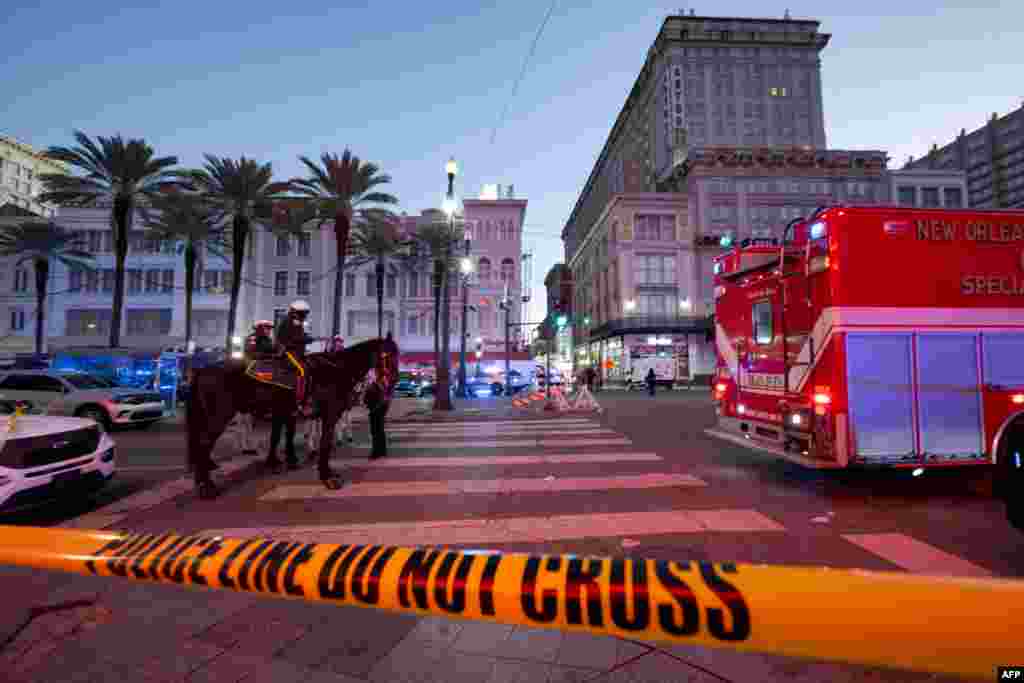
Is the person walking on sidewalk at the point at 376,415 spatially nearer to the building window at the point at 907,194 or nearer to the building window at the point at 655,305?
the building window at the point at 655,305

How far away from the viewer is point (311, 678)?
234 centimetres

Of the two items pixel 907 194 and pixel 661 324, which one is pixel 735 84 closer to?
pixel 907 194

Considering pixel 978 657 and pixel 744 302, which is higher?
pixel 744 302

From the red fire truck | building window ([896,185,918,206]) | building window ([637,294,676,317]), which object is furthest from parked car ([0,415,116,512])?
building window ([896,185,918,206])

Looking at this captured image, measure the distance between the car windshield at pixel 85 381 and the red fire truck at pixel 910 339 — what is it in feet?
53.3

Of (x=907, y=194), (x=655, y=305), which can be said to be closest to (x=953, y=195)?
(x=907, y=194)

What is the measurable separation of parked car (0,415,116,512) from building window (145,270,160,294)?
49603 mm

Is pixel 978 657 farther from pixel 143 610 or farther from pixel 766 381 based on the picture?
pixel 766 381

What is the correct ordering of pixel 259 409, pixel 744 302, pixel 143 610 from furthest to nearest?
pixel 744 302 → pixel 259 409 → pixel 143 610

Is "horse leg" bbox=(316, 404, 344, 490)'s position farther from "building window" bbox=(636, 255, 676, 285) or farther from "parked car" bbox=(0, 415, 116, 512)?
"building window" bbox=(636, 255, 676, 285)

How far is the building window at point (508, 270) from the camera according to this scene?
50531mm

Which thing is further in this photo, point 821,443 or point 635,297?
point 635,297

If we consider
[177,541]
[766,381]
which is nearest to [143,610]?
[177,541]

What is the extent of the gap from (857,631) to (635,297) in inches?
1998
